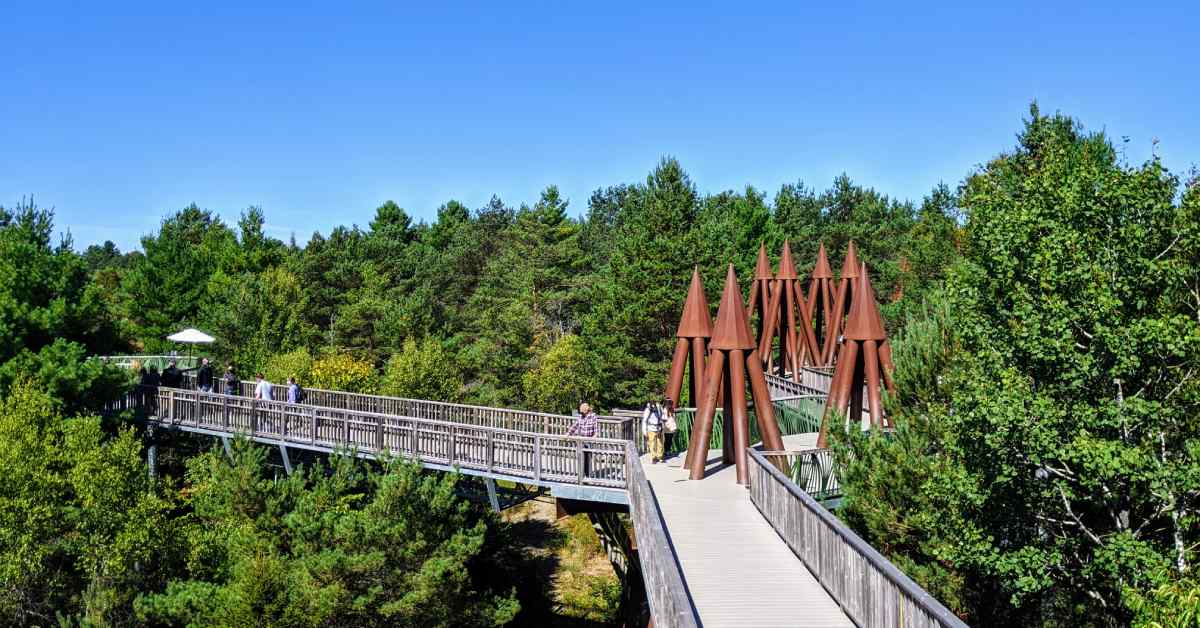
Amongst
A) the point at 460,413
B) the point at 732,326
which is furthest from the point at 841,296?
the point at 732,326

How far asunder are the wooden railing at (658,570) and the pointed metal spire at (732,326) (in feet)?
14.1

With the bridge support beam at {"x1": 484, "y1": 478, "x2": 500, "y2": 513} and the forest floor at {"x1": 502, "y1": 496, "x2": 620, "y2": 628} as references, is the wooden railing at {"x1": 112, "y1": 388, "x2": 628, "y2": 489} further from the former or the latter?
the forest floor at {"x1": 502, "y1": 496, "x2": 620, "y2": 628}

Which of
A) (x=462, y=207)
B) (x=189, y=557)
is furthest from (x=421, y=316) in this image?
(x=462, y=207)

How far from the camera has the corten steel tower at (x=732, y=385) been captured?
17.4m

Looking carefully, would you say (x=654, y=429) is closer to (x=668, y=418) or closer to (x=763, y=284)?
(x=668, y=418)

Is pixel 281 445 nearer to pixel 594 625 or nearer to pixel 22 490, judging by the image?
pixel 22 490

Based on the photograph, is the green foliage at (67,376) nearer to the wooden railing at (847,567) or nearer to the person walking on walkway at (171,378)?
the person walking on walkway at (171,378)

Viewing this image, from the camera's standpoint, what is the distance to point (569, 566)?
115 ft

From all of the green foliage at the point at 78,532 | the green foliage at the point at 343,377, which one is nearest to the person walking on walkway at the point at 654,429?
the green foliage at the point at 78,532

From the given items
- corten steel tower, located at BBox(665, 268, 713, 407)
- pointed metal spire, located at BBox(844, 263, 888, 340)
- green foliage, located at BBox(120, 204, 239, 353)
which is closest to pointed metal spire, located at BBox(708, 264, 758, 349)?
corten steel tower, located at BBox(665, 268, 713, 407)

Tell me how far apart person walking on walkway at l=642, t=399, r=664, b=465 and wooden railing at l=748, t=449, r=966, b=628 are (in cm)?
511

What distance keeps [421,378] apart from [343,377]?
11.7 feet

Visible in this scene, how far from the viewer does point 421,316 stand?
47.6 m

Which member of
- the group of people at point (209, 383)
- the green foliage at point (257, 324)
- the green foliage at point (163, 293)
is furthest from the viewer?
the green foliage at point (163, 293)
